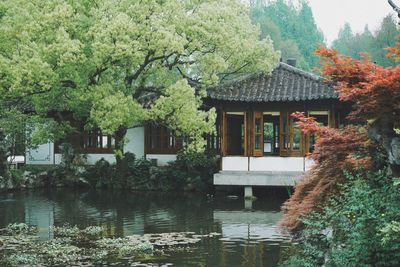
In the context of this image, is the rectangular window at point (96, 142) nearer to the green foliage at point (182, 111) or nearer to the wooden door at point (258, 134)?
the green foliage at point (182, 111)

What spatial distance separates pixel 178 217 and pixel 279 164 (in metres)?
5.38

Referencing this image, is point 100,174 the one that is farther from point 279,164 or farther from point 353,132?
point 353,132

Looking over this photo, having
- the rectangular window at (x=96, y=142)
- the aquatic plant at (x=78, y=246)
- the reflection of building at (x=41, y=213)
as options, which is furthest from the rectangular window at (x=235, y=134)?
the aquatic plant at (x=78, y=246)

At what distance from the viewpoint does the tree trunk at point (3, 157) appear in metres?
20.8

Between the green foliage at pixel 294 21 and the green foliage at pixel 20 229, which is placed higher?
the green foliage at pixel 294 21

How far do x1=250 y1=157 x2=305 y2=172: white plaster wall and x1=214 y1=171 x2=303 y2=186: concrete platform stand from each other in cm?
20

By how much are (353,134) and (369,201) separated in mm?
1633

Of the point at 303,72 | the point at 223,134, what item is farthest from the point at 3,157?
the point at 303,72

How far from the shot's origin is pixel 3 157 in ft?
68.3

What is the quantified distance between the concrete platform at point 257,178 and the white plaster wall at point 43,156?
1035cm

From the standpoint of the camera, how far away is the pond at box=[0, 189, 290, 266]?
9.84 meters

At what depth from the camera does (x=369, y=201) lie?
21.2 ft

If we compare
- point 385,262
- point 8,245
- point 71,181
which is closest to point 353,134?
point 385,262

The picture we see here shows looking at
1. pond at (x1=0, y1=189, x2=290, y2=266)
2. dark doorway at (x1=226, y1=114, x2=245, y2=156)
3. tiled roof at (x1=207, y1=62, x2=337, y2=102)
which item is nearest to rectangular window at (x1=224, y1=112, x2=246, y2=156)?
dark doorway at (x1=226, y1=114, x2=245, y2=156)
